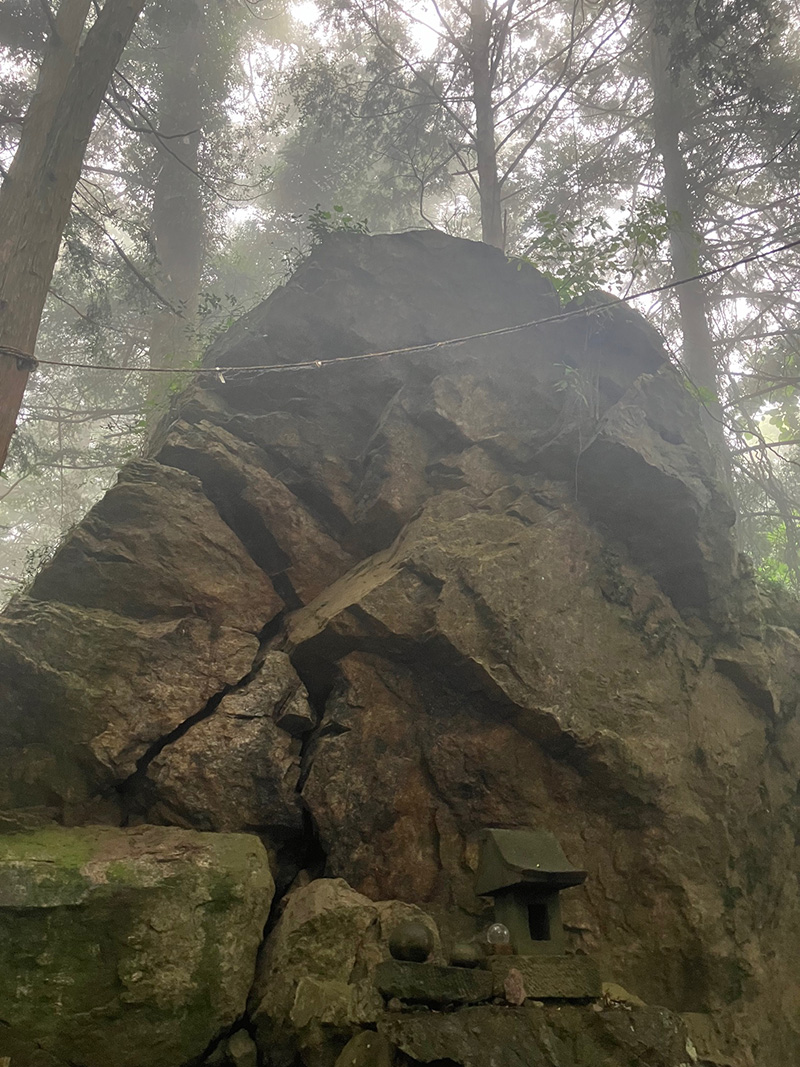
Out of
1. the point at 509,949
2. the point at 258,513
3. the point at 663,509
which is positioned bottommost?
the point at 509,949

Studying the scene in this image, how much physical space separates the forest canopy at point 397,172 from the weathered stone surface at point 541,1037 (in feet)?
20.0

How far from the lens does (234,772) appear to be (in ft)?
17.9

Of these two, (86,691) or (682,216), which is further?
(682,216)

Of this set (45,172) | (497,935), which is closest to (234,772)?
(497,935)

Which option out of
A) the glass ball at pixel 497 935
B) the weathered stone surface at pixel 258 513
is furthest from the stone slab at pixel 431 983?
the weathered stone surface at pixel 258 513

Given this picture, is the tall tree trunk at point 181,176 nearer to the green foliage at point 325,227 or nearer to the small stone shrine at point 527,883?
the green foliage at point 325,227

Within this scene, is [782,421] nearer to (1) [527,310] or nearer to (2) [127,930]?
(1) [527,310]

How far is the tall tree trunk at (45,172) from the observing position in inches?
250

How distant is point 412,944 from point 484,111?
1206cm

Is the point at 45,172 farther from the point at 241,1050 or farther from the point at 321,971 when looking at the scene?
the point at 241,1050

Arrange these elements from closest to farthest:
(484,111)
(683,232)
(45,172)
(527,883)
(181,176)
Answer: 1. (527,883)
2. (45,172)
3. (683,232)
4. (484,111)
5. (181,176)

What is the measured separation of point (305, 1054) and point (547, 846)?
192cm

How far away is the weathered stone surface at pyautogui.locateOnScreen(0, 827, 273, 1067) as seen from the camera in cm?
402

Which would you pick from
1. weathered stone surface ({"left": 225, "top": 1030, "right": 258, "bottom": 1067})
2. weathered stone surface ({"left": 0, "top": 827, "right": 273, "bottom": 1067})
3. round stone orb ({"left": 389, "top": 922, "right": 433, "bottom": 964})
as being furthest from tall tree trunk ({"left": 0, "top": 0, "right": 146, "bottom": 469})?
round stone orb ({"left": 389, "top": 922, "right": 433, "bottom": 964})
